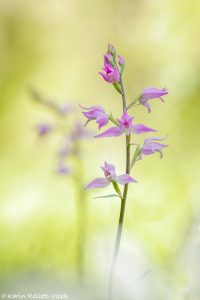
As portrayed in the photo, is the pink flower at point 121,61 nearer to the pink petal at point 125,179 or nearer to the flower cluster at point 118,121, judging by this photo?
the flower cluster at point 118,121

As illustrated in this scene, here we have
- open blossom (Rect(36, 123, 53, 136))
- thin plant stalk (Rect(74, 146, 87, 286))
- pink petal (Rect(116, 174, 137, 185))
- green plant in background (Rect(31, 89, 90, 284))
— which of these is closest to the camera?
pink petal (Rect(116, 174, 137, 185))

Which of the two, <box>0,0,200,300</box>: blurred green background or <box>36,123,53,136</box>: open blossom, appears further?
<box>36,123,53,136</box>: open blossom

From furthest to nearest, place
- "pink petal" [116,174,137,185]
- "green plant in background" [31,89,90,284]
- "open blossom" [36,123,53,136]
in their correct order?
"open blossom" [36,123,53,136], "green plant in background" [31,89,90,284], "pink petal" [116,174,137,185]

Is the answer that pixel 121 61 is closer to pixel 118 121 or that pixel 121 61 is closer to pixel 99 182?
pixel 118 121

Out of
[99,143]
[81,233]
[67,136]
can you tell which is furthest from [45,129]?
[99,143]

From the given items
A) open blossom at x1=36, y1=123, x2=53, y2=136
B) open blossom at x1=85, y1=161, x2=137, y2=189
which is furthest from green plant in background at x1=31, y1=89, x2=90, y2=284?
open blossom at x1=85, y1=161, x2=137, y2=189

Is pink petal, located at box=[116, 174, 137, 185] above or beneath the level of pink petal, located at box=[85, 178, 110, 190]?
above

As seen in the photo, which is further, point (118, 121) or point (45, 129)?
point (45, 129)

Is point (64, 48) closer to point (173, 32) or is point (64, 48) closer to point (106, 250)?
point (173, 32)

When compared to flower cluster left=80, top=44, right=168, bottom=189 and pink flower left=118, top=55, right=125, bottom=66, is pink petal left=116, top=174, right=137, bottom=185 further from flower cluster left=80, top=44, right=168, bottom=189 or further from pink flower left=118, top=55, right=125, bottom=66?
pink flower left=118, top=55, right=125, bottom=66
